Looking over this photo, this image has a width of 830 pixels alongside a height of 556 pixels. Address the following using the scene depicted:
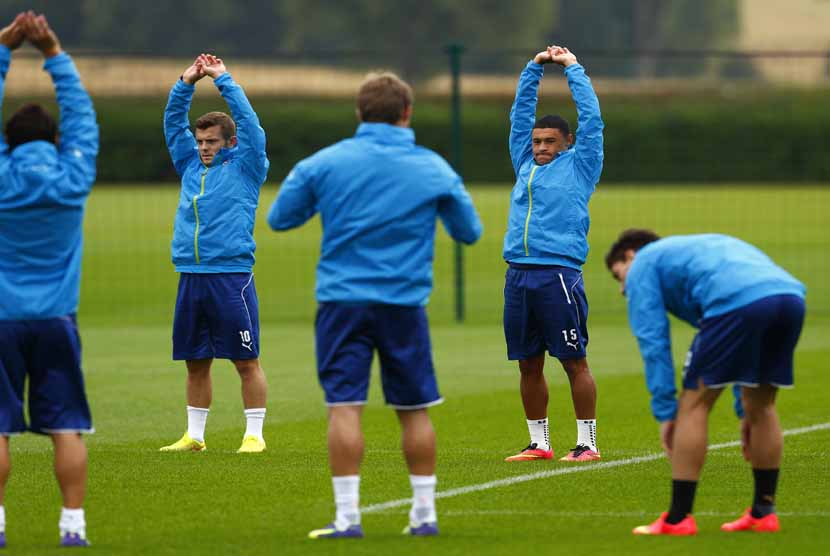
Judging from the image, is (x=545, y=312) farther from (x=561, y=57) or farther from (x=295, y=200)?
(x=295, y=200)

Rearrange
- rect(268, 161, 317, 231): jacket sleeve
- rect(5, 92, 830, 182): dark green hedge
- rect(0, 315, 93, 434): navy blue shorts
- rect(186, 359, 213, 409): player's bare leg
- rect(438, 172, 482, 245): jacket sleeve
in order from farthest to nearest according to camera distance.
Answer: rect(5, 92, 830, 182): dark green hedge → rect(186, 359, 213, 409): player's bare leg → rect(438, 172, 482, 245): jacket sleeve → rect(268, 161, 317, 231): jacket sleeve → rect(0, 315, 93, 434): navy blue shorts

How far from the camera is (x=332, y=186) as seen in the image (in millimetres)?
7156

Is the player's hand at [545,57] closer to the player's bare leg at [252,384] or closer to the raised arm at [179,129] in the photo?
the raised arm at [179,129]

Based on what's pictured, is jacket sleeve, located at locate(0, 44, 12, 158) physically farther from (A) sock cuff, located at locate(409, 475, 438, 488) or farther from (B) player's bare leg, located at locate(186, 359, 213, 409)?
(B) player's bare leg, located at locate(186, 359, 213, 409)

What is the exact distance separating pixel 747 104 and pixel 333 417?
45550 millimetres

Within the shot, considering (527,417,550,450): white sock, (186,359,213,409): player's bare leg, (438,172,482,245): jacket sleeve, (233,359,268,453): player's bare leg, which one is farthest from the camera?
(186,359,213,409): player's bare leg

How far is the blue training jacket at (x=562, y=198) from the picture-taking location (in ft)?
32.2

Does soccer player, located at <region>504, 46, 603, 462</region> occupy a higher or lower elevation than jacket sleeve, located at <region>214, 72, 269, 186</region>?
lower

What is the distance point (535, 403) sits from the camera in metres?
9.99

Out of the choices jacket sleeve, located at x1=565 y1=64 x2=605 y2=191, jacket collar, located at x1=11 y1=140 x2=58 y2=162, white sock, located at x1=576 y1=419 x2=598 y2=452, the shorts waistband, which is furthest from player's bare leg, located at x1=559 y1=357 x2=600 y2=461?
jacket collar, located at x1=11 y1=140 x2=58 y2=162

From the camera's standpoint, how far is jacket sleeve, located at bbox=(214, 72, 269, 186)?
9805mm

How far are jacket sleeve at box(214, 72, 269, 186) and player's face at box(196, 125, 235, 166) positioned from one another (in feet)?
0.55

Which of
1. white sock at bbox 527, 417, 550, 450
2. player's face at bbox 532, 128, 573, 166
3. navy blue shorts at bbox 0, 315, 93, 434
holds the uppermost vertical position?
player's face at bbox 532, 128, 573, 166

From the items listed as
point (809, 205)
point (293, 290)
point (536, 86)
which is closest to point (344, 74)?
point (809, 205)
